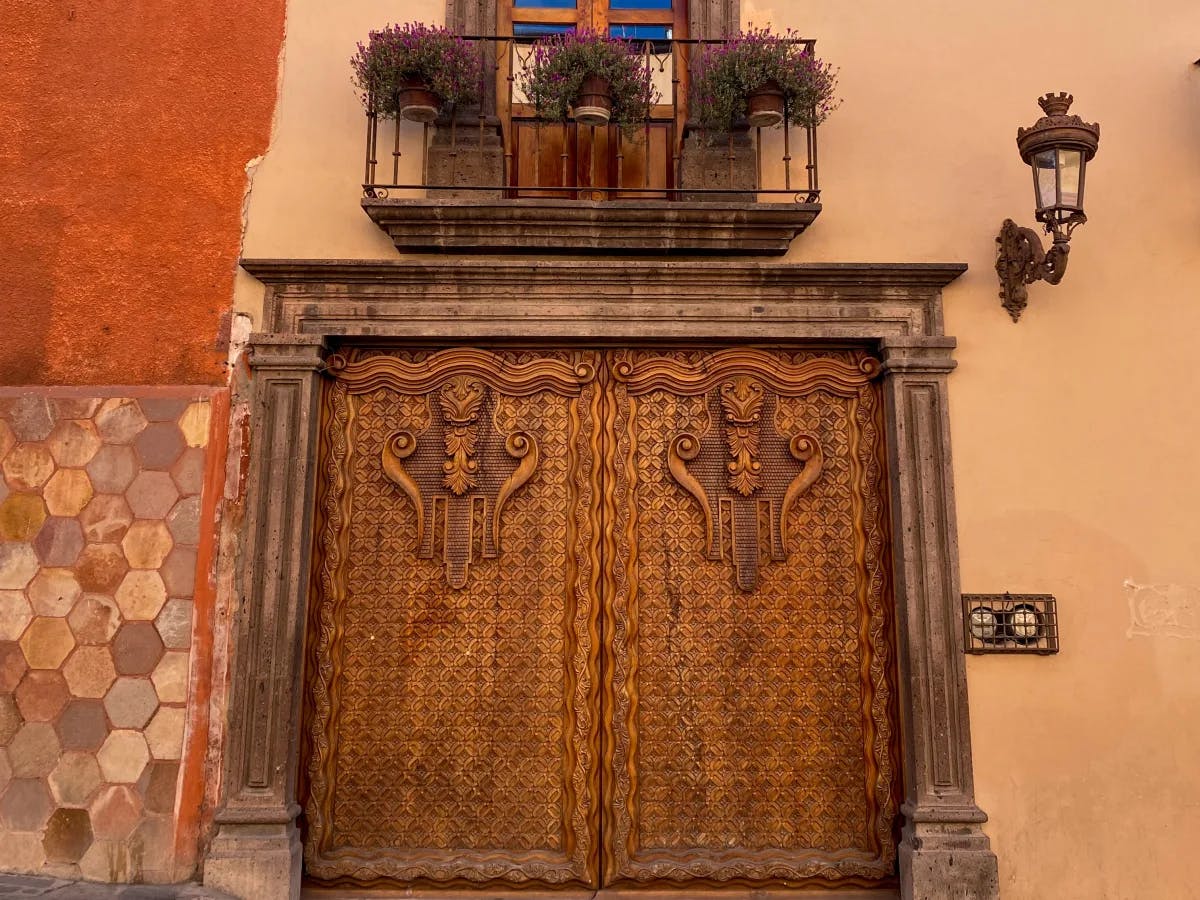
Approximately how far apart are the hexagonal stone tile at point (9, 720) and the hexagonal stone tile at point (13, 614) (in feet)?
0.97

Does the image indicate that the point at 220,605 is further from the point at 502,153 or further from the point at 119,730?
the point at 502,153

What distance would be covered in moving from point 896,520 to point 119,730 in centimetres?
370

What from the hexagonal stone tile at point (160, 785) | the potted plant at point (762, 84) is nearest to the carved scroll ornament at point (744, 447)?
the potted plant at point (762, 84)

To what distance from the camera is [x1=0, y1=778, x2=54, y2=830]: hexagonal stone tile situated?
395 centimetres

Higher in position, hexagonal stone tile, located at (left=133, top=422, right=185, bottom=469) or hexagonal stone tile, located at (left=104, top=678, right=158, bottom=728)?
hexagonal stone tile, located at (left=133, top=422, right=185, bottom=469)

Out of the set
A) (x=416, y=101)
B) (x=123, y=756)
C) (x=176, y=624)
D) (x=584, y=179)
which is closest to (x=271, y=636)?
(x=176, y=624)

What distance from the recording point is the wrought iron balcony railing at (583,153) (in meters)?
4.36

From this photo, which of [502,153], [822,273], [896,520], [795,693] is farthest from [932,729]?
[502,153]

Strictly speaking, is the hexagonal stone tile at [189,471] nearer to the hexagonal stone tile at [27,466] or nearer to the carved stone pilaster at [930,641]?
the hexagonal stone tile at [27,466]

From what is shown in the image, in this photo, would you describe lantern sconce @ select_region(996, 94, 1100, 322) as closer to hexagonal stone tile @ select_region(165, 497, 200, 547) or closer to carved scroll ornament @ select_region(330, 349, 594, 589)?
carved scroll ornament @ select_region(330, 349, 594, 589)

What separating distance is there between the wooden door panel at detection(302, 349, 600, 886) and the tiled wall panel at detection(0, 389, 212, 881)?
634 mm

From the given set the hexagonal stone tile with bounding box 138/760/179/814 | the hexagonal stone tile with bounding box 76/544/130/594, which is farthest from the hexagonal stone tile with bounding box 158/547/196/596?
the hexagonal stone tile with bounding box 138/760/179/814

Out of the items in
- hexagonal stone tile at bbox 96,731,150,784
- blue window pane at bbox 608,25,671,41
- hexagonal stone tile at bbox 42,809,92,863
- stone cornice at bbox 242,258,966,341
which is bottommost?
hexagonal stone tile at bbox 42,809,92,863

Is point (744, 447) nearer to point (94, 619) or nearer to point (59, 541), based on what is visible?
point (94, 619)
